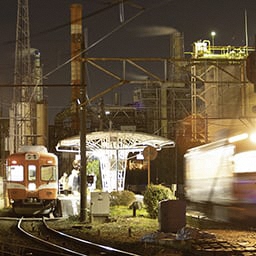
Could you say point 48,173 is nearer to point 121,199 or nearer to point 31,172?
point 31,172

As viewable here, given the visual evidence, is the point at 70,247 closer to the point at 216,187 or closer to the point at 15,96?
the point at 216,187

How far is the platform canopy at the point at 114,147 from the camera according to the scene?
32.6m

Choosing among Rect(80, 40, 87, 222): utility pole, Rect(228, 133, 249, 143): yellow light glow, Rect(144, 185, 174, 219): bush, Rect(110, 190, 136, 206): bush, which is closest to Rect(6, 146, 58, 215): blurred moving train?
Rect(110, 190, 136, 206): bush

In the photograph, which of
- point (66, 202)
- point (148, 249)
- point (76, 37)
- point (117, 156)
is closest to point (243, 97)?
point (117, 156)

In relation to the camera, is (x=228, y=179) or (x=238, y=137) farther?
(x=228, y=179)

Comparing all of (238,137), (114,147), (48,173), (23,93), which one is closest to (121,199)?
(48,173)

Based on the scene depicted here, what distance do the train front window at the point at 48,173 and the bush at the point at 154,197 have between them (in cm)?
678

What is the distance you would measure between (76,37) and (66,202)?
875 cm

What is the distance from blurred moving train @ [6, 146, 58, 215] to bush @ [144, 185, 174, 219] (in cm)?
657

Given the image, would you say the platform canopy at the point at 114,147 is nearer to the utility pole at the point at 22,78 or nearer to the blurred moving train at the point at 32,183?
the blurred moving train at the point at 32,183

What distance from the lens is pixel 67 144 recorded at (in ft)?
108

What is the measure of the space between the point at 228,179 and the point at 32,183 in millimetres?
12241

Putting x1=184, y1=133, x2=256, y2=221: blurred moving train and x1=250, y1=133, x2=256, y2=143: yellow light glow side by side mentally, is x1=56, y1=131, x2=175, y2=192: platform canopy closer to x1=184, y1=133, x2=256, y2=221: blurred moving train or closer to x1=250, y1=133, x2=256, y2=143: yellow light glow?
x1=184, y1=133, x2=256, y2=221: blurred moving train

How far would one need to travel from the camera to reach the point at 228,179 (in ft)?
64.4
